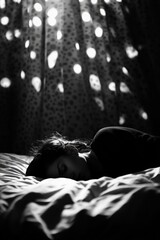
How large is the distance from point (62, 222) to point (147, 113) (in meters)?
2.01

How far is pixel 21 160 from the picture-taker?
202cm

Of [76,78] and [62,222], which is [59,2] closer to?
[76,78]

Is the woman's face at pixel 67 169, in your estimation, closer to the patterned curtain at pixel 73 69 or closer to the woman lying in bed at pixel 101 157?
the woman lying in bed at pixel 101 157

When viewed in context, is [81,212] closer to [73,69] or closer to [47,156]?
[47,156]

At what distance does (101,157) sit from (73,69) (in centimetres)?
114

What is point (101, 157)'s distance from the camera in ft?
5.85

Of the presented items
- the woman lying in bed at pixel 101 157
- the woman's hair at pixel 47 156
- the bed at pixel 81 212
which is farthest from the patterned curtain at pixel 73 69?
the bed at pixel 81 212

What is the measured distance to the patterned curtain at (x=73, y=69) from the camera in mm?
2654

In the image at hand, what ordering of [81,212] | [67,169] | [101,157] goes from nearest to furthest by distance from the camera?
[81,212] → [67,169] → [101,157]

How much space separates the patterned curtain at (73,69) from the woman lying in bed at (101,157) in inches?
31.7

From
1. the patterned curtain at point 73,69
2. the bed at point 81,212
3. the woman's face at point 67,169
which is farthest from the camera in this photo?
the patterned curtain at point 73,69

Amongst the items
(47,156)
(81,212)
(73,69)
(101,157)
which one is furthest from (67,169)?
(73,69)

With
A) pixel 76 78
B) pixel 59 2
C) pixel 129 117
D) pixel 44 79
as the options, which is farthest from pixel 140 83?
pixel 59 2

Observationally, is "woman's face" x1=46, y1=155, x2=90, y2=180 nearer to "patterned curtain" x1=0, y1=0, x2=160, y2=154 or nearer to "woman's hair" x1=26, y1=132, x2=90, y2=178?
"woman's hair" x1=26, y1=132, x2=90, y2=178
